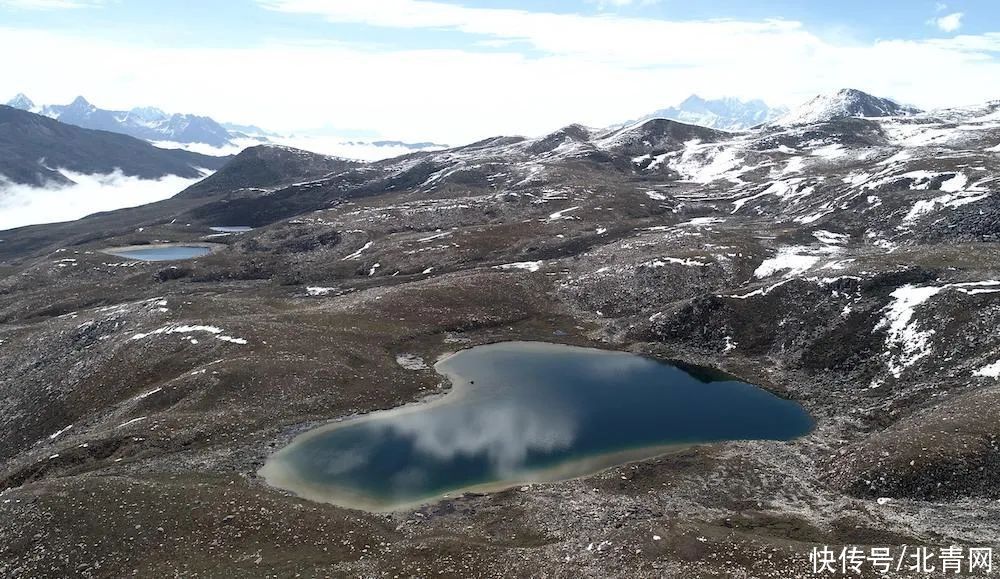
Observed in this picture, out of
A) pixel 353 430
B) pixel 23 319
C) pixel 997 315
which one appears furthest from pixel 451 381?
pixel 23 319

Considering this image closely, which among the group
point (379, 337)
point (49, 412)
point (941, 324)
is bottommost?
point (49, 412)

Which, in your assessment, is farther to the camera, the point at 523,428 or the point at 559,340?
the point at 559,340

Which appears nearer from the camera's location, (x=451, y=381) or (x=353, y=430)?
(x=353, y=430)

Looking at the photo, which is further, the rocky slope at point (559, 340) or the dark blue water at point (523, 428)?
the dark blue water at point (523, 428)

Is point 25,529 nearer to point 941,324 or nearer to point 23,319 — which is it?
point 941,324

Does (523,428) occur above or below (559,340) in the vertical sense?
below
